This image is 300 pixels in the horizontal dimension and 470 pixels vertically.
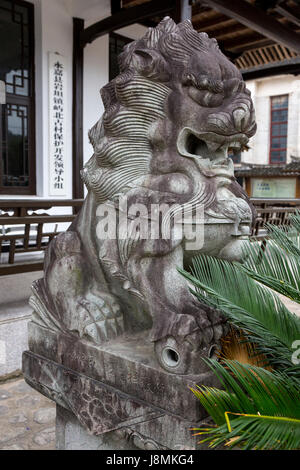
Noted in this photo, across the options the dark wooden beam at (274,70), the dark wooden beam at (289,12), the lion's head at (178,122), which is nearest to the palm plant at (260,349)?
the lion's head at (178,122)

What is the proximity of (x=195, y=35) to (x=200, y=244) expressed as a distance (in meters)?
0.85

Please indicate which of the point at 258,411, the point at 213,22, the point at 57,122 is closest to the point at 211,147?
the point at 258,411

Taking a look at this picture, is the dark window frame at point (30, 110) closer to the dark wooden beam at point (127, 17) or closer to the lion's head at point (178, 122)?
the dark wooden beam at point (127, 17)

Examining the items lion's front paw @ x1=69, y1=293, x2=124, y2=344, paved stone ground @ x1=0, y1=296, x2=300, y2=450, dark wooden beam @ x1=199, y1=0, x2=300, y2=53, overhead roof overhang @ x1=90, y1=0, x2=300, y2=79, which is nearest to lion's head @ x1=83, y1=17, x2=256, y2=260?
lion's front paw @ x1=69, y1=293, x2=124, y2=344

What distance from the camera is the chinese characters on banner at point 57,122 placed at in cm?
607

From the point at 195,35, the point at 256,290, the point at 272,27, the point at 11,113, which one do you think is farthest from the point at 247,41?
the point at 256,290

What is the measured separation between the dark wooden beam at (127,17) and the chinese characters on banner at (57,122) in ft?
1.69

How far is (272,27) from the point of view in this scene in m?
5.80

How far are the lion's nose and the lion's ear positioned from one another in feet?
1.04

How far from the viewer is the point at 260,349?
145 centimetres

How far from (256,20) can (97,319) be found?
507 cm

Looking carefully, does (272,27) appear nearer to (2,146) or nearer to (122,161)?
(2,146)

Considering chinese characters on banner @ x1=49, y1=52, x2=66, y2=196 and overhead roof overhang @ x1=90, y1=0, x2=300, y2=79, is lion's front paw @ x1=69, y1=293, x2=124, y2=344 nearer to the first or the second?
overhead roof overhang @ x1=90, y1=0, x2=300, y2=79

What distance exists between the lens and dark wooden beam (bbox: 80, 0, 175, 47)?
5091 mm
